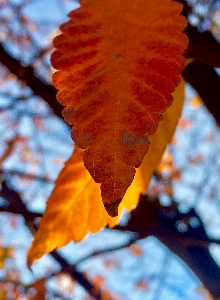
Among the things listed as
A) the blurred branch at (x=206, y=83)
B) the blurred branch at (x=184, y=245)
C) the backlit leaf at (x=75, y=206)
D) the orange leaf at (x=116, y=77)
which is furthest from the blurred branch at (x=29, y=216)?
the orange leaf at (x=116, y=77)

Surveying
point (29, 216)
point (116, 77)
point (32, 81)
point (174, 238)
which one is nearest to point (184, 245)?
point (174, 238)

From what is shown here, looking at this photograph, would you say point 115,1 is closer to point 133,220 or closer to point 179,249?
point 133,220

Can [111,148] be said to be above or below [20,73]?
above

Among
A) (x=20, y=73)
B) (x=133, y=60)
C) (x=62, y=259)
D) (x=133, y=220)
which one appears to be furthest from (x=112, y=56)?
(x=62, y=259)

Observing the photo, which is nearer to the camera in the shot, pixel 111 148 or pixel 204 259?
pixel 111 148

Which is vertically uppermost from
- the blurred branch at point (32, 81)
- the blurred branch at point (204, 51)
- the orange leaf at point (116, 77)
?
the orange leaf at point (116, 77)

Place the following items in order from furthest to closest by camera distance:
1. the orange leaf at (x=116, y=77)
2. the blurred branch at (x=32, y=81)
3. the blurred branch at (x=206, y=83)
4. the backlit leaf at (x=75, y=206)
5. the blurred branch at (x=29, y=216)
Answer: the blurred branch at (x=29, y=216), the blurred branch at (x=32, y=81), the blurred branch at (x=206, y=83), the backlit leaf at (x=75, y=206), the orange leaf at (x=116, y=77)

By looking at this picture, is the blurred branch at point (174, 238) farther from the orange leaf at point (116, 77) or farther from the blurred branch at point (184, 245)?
the orange leaf at point (116, 77)
